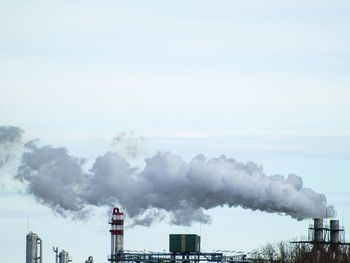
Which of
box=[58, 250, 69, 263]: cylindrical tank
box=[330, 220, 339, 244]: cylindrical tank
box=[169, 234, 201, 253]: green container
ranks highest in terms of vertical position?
box=[330, 220, 339, 244]: cylindrical tank

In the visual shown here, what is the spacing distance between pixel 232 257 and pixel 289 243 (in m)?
11.5

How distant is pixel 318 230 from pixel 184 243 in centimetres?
1686

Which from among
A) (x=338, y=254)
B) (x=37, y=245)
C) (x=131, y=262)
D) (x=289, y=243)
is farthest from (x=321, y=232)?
(x=37, y=245)

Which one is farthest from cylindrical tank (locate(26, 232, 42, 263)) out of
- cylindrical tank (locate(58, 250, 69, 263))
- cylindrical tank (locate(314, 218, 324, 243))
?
cylindrical tank (locate(314, 218, 324, 243))

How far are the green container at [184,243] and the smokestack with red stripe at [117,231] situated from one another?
9588mm

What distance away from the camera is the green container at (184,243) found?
145 m

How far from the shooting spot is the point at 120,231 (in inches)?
6053

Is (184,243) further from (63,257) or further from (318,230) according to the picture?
(63,257)

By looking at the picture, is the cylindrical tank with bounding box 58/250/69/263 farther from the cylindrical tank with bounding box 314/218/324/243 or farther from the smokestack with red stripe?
the cylindrical tank with bounding box 314/218/324/243

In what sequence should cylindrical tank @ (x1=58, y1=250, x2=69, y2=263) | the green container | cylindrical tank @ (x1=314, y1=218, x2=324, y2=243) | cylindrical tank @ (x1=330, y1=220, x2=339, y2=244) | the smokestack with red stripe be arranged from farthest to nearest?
cylindrical tank @ (x1=58, y1=250, x2=69, y2=263) < the smokestack with red stripe < the green container < cylindrical tank @ (x1=330, y1=220, x2=339, y2=244) < cylindrical tank @ (x1=314, y1=218, x2=324, y2=243)

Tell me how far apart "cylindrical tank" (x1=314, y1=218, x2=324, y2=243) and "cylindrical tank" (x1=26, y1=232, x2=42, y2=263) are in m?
46.2

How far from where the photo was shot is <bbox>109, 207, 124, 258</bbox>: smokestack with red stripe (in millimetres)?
152500

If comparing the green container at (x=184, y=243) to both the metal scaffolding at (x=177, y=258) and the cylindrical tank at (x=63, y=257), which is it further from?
the cylindrical tank at (x=63, y=257)

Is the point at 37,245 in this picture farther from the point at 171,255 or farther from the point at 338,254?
the point at 338,254
